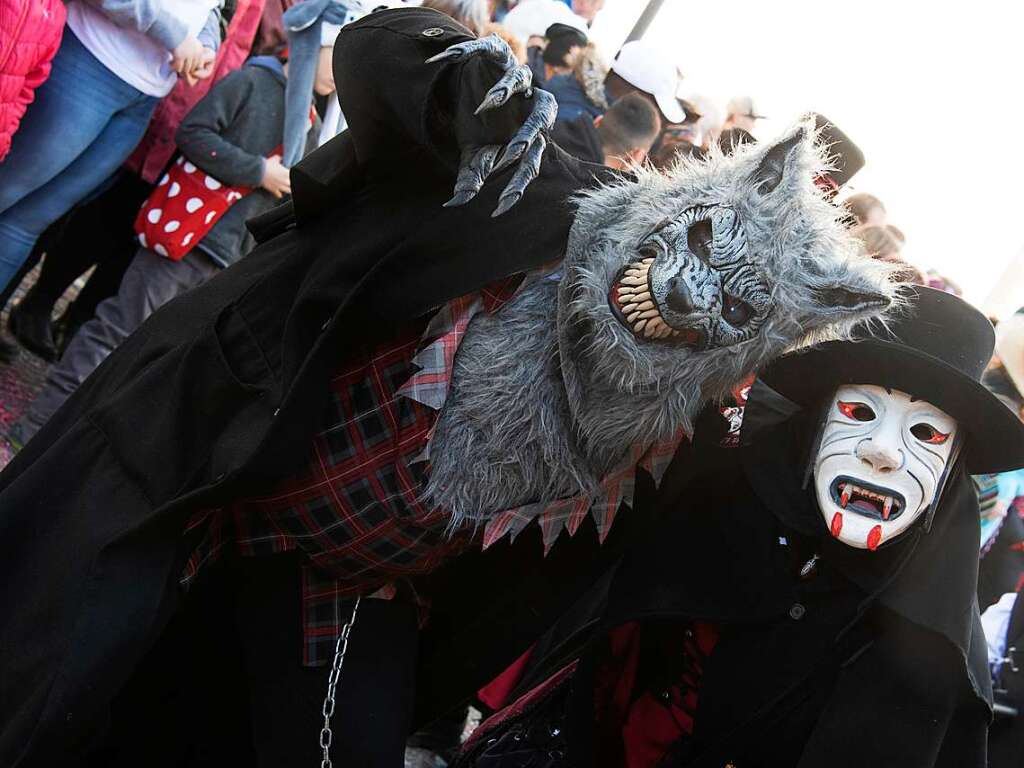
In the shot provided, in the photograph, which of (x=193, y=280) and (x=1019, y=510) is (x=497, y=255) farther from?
(x=1019, y=510)

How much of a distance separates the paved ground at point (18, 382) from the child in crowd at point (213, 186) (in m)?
0.28

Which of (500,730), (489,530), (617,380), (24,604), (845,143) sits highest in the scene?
(845,143)

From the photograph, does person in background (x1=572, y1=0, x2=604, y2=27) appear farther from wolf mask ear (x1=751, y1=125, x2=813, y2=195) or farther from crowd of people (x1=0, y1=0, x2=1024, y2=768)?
wolf mask ear (x1=751, y1=125, x2=813, y2=195)

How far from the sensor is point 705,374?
1.70 meters

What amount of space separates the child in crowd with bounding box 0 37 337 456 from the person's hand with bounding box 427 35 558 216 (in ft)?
6.37

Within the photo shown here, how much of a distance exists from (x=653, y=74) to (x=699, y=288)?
272 centimetres

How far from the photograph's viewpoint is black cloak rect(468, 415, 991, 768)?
6.77 feet

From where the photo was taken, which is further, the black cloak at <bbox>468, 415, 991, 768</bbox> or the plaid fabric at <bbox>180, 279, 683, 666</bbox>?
the black cloak at <bbox>468, 415, 991, 768</bbox>

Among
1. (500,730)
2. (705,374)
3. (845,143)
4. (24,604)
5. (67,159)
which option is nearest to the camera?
(705,374)

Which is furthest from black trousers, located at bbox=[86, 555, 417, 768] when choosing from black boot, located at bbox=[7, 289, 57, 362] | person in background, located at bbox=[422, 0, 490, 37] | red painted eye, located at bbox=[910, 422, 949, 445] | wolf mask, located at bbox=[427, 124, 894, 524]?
black boot, located at bbox=[7, 289, 57, 362]

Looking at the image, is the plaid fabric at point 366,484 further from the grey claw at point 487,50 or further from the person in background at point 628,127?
the person in background at point 628,127

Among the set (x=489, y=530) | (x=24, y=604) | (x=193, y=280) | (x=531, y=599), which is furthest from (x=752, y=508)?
(x=193, y=280)

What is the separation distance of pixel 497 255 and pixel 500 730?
1.34 metres

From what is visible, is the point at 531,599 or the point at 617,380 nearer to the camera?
the point at 617,380
